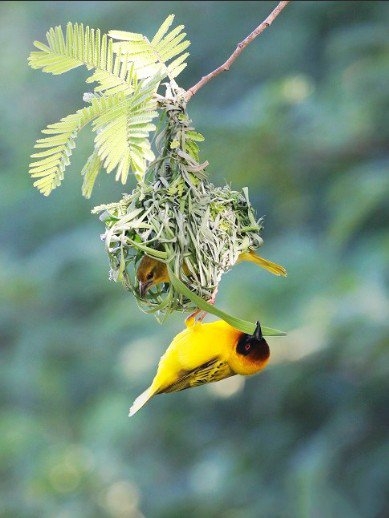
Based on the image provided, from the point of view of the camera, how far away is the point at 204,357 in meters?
2.49

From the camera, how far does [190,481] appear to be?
256 inches

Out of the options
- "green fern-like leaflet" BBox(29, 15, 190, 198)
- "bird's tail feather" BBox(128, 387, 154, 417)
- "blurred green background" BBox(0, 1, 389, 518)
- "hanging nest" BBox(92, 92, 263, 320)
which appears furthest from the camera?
"blurred green background" BBox(0, 1, 389, 518)

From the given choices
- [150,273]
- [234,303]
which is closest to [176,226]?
[150,273]

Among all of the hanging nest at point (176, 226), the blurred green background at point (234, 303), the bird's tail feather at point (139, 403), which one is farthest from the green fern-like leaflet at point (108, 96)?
the blurred green background at point (234, 303)

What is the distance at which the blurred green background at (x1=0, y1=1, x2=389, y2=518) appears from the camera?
5.40 m

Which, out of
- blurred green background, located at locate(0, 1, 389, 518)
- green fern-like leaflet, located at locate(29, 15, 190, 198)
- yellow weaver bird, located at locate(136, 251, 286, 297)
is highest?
blurred green background, located at locate(0, 1, 389, 518)

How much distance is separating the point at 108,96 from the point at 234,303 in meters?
3.05

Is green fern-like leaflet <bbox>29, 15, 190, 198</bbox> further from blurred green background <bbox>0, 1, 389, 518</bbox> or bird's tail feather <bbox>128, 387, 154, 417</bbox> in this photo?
blurred green background <bbox>0, 1, 389, 518</bbox>

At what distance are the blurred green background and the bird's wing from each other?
251cm

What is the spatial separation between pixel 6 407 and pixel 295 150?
9.74ft

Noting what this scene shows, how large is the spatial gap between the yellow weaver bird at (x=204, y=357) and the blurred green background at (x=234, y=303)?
252 centimetres

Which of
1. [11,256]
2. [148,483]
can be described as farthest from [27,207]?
[148,483]

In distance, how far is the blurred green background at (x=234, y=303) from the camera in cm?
540

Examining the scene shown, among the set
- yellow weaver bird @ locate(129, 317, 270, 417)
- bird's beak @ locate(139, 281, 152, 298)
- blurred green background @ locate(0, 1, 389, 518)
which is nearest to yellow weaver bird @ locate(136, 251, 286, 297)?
bird's beak @ locate(139, 281, 152, 298)
